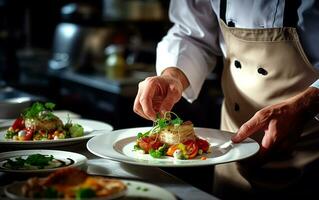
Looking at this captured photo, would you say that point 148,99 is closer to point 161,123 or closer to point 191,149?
point 161,123

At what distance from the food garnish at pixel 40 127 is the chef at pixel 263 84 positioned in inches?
9.4

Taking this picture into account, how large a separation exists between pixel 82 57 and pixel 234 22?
3.39 meters

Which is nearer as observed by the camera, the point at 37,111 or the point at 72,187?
the point at 72,187

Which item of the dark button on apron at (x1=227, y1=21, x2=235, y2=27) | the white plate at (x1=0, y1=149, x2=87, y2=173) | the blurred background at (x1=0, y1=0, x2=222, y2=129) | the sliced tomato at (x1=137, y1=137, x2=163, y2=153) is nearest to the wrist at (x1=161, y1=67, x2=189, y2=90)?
the dark button on apron at (x1=227, y1=21, x2=235, y2=27)

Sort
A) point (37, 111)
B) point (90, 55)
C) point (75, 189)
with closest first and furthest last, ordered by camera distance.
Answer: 1. point (75, 189)
2. point (37, 111)
3. point (90, 55)

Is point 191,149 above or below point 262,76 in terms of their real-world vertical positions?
below

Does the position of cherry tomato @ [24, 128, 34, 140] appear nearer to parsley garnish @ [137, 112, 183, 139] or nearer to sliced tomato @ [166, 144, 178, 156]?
parsley garnish @ [137, 112, 183, 139]

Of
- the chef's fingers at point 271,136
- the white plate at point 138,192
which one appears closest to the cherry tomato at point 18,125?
the white plate at point 138,192

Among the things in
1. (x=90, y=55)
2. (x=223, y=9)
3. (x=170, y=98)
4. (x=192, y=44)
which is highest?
(x=223, y=9)

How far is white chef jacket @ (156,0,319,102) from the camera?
1.83 meters

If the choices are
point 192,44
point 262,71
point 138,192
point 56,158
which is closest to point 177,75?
point 192,44

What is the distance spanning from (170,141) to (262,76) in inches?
17.8

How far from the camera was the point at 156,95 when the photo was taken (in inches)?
72.4

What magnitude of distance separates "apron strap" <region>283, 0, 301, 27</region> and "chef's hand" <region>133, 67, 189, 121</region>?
430mm
